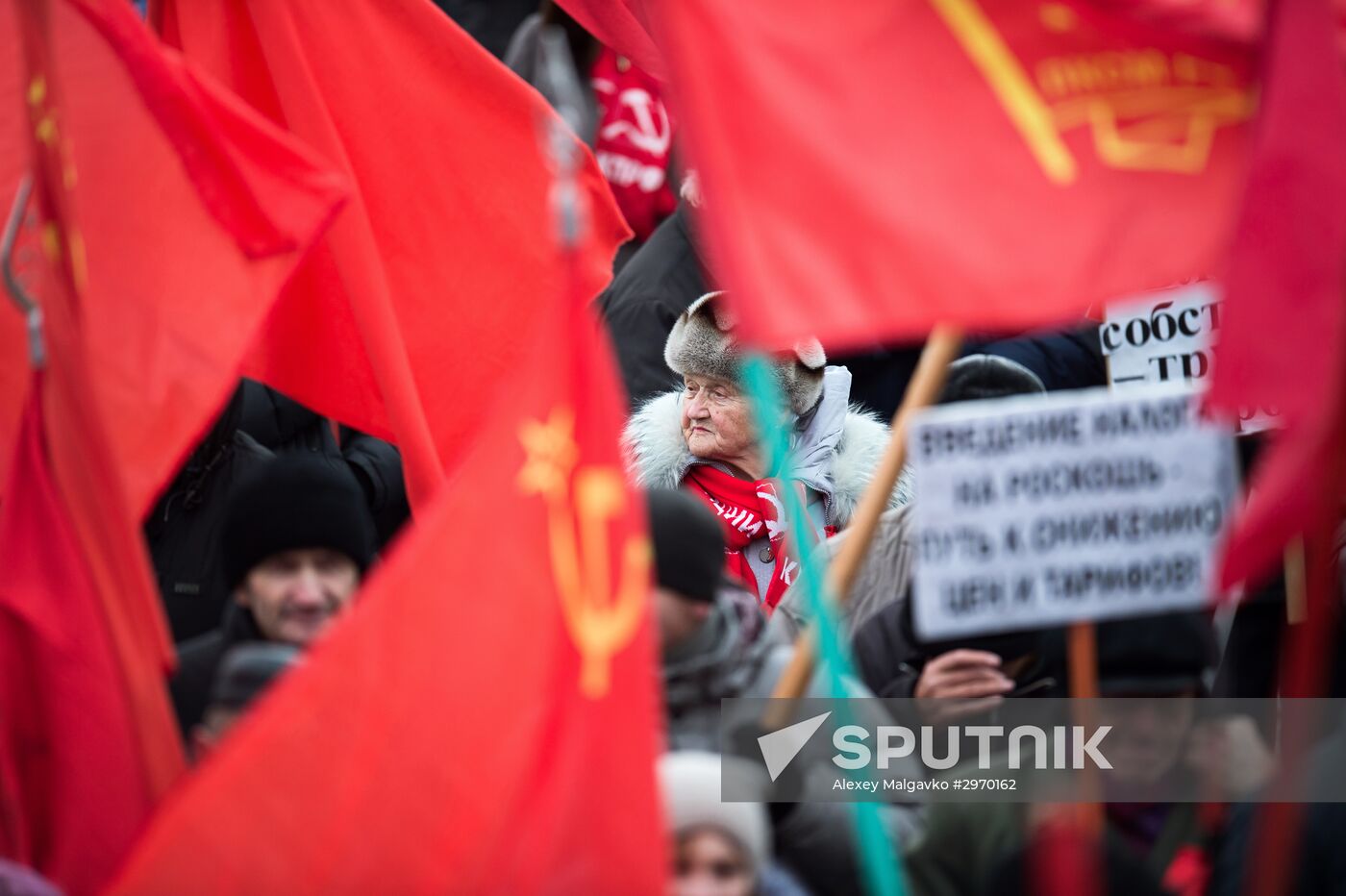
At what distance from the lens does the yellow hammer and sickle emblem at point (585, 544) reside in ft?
11.3

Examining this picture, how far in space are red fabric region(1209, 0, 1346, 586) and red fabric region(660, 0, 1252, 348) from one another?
0.14 meters

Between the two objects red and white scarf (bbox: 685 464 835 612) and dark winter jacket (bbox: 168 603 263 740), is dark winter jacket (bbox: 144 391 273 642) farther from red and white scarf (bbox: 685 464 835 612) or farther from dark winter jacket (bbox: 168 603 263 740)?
red and white scarf (bbox: 685 464 835 612)

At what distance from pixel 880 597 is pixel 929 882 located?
1.23m

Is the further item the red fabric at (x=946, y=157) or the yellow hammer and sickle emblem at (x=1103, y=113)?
the yellow hammer and sickle emblem at (x=1103, y=113)

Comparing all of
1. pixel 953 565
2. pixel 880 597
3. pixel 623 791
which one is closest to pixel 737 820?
pixel 623 791

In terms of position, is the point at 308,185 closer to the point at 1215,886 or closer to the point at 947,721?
the point at 947,721

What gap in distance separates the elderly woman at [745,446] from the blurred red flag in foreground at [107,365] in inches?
61.8

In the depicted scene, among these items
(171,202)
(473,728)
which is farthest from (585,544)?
(171,202)

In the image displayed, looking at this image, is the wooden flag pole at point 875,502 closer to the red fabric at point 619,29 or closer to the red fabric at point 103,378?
the red fabric at point 103,378

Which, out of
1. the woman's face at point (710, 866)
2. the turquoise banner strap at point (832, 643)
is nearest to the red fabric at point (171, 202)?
the turquoise banner strap at point (832, 643)

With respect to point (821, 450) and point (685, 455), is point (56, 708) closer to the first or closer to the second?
point (685, 455)

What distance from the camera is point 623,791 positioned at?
3.33 metres

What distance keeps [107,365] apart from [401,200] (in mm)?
1386

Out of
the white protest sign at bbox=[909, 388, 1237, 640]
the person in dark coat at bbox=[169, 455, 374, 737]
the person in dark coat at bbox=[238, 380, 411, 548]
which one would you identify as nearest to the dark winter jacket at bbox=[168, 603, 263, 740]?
the person in dark coat at bbox=[169, 455, 374, 737]
